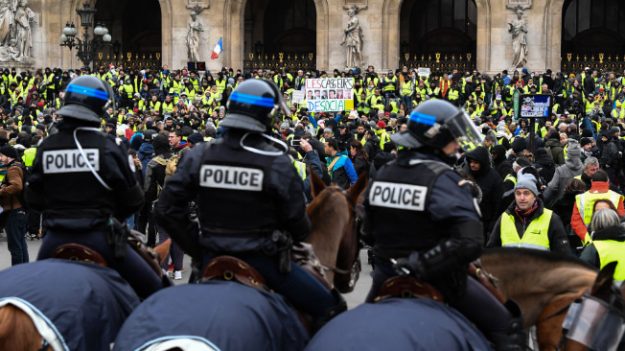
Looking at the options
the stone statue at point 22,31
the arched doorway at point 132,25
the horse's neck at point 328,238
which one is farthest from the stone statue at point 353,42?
the horse's neck at point 328,238

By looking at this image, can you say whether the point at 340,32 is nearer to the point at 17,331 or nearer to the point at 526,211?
the point at 526,211

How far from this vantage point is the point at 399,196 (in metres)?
5.82

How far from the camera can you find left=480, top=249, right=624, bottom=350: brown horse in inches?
249

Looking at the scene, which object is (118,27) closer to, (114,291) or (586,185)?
(586,185)

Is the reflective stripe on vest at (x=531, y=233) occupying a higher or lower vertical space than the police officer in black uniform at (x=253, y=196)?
lower

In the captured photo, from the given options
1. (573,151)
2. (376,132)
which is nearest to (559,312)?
(573,151)

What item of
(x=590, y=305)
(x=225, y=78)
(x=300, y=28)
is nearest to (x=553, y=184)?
(x=590, y=305)

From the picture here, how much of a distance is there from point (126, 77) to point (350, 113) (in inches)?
393

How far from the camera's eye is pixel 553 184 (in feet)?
44.7

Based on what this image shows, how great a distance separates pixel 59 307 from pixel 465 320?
208cm

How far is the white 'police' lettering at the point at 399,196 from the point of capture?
5742mm

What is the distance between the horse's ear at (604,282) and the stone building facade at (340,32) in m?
31.4

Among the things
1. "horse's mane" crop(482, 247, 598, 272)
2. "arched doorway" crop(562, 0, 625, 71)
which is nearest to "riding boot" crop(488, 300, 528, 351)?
"horse's mane" crop(482, 247, 598, 272)

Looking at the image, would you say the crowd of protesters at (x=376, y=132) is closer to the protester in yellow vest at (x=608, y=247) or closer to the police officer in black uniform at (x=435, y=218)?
the protester in yellow vest at (x=608, y=247)
